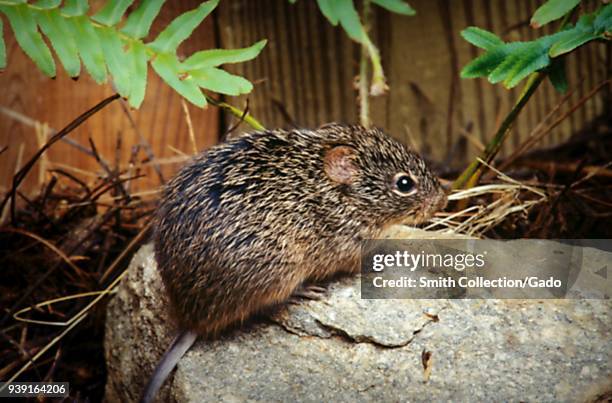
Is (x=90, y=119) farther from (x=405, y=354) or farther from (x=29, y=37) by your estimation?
(x=405, y=354)

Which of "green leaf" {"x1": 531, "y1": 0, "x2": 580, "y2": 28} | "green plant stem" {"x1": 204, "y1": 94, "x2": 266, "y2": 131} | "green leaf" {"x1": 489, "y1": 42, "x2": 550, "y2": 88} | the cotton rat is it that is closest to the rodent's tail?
the cotton rat

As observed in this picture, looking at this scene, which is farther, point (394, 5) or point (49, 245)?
point (49, 245)

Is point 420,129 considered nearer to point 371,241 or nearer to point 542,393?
point 371,241

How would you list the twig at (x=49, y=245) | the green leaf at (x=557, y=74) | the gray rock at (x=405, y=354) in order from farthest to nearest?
the twig at (x=49, y=245), the green leaf at (x=557, y=74), the gray rock at (x=405, y=354)

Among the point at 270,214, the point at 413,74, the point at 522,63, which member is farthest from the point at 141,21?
the point at 413,74

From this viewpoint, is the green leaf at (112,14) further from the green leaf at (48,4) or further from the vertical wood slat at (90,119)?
the vertical wood slat at (90,119)

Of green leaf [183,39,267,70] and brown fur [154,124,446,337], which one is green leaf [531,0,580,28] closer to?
brown fur [154,124,446,337]

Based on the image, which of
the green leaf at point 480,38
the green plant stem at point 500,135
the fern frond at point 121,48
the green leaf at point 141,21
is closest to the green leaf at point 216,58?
Result: the fern frond at point 121,48
